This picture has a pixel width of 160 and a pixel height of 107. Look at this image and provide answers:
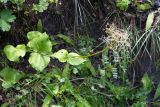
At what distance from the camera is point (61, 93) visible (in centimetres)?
303

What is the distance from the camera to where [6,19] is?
9.12 feet

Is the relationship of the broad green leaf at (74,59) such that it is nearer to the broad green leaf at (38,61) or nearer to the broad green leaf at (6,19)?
the broad green leaf at (38,61)

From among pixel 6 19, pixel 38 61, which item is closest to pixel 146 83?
pixel 38 61

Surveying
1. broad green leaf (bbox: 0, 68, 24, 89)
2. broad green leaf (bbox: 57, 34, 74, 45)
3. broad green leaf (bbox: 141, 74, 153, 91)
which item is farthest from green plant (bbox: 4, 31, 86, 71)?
broad green leaf (bbox: 141, 74, 153, 91)

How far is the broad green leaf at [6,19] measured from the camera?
2770mm

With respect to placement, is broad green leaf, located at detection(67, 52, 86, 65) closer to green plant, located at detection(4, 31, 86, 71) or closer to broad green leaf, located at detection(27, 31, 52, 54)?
green plant, located at detection(4, 31, 86, 71)

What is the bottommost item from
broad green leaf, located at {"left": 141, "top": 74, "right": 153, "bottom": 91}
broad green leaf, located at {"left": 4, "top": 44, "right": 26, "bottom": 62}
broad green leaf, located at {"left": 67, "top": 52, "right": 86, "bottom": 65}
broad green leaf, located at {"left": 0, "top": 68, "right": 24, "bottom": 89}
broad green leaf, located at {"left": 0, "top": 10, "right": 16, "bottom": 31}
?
broad green leaf, located at {"left": 141, "top": 74, "right": 153, "bottom": 91}

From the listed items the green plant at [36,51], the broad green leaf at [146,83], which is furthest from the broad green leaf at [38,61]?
the broad green leaf at [146,83]

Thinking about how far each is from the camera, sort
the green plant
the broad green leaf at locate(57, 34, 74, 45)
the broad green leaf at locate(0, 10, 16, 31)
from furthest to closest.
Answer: the broad green leaf at locate(57, 34, 74, 45)
the green plant
the broad green leaf at locate(0, 10, 16, 31)

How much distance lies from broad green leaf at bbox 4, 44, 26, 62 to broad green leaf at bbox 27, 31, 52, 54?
0.06m

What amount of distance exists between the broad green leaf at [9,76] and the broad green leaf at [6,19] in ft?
1.22

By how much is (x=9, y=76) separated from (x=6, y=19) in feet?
1.55

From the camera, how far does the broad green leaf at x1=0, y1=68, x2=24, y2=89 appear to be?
2.92 meters

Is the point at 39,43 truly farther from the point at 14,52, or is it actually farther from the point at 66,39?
the point at 66,39
